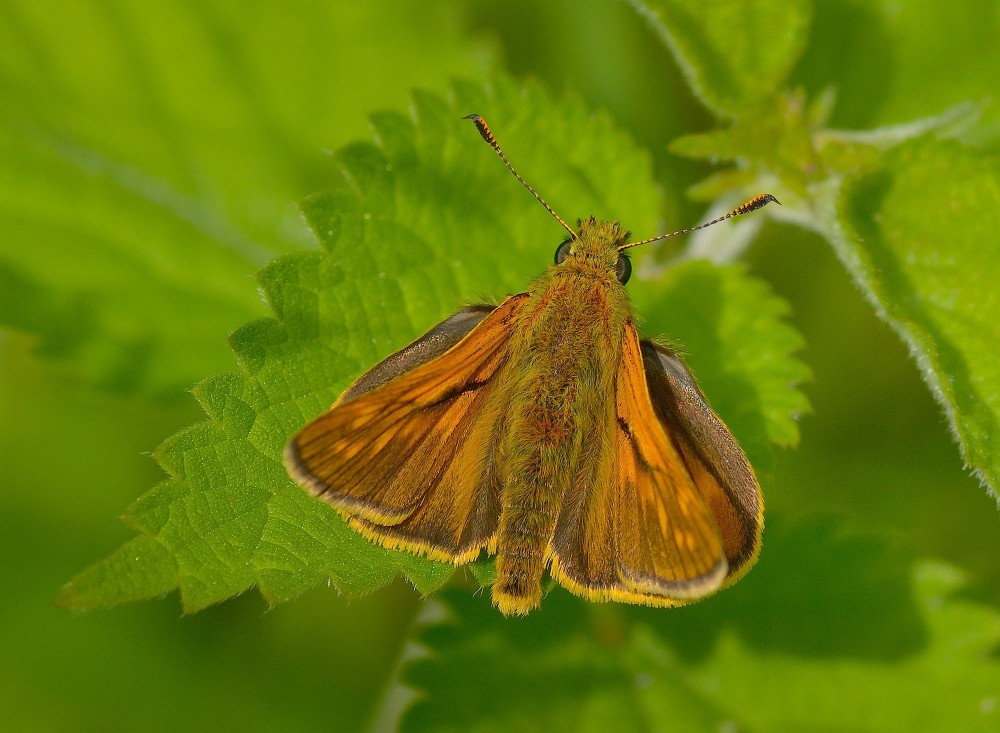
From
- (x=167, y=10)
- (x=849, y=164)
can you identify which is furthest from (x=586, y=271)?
(x=167, y=10)

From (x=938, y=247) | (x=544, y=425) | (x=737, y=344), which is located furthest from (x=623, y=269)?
(x=938, y=247)

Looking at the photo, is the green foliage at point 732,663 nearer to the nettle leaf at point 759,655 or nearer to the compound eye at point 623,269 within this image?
the nettle leaf at point 759,655

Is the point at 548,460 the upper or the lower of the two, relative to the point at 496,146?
lower

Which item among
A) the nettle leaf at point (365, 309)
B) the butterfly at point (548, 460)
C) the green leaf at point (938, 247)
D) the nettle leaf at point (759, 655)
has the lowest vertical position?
the nettle leaf at point (759, 655)

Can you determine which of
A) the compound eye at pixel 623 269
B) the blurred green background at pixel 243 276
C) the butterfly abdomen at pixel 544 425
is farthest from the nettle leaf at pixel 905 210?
the blurred green background at pixel 243 276

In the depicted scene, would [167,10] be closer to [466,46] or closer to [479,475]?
[466,46]

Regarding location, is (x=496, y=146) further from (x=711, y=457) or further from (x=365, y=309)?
(x=711, y=457)
